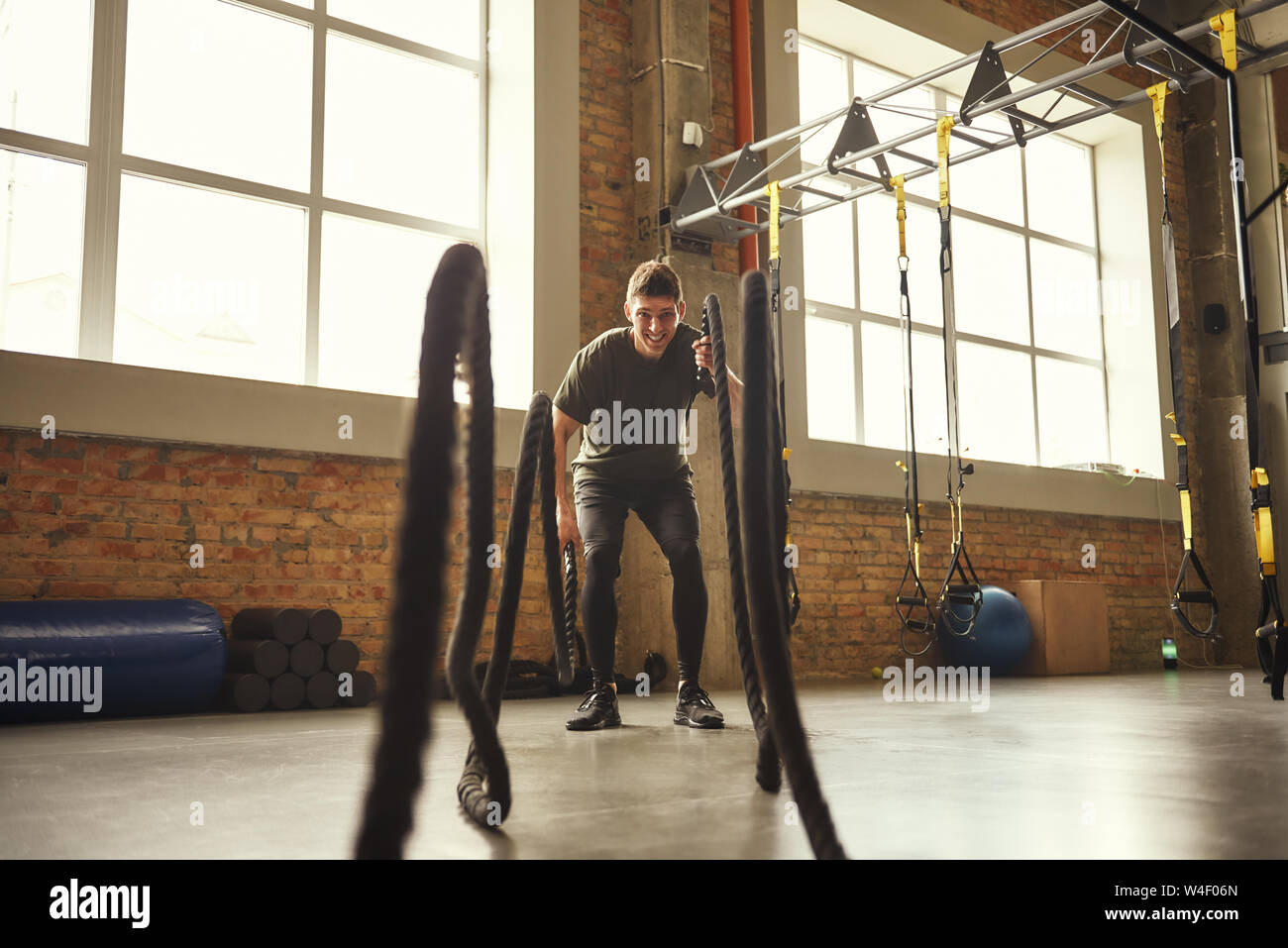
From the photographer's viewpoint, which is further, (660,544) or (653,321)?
(660,544)

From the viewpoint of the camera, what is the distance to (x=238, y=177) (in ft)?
19.8

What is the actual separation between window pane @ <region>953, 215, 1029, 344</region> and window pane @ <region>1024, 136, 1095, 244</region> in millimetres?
555

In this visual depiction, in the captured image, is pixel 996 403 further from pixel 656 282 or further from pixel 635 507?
pixel 656 282

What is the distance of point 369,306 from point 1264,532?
4.78 m

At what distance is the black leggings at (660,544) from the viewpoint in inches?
153

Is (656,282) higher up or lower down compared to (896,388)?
lower down

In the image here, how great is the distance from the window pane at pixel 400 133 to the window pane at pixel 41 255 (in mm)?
1431

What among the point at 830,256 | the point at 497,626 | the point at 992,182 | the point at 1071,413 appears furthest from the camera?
the point at 1071,413

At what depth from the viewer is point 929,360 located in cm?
926

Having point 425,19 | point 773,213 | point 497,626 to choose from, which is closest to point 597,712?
point 497,626

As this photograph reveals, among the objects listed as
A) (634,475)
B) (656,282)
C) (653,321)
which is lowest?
(634,475)
